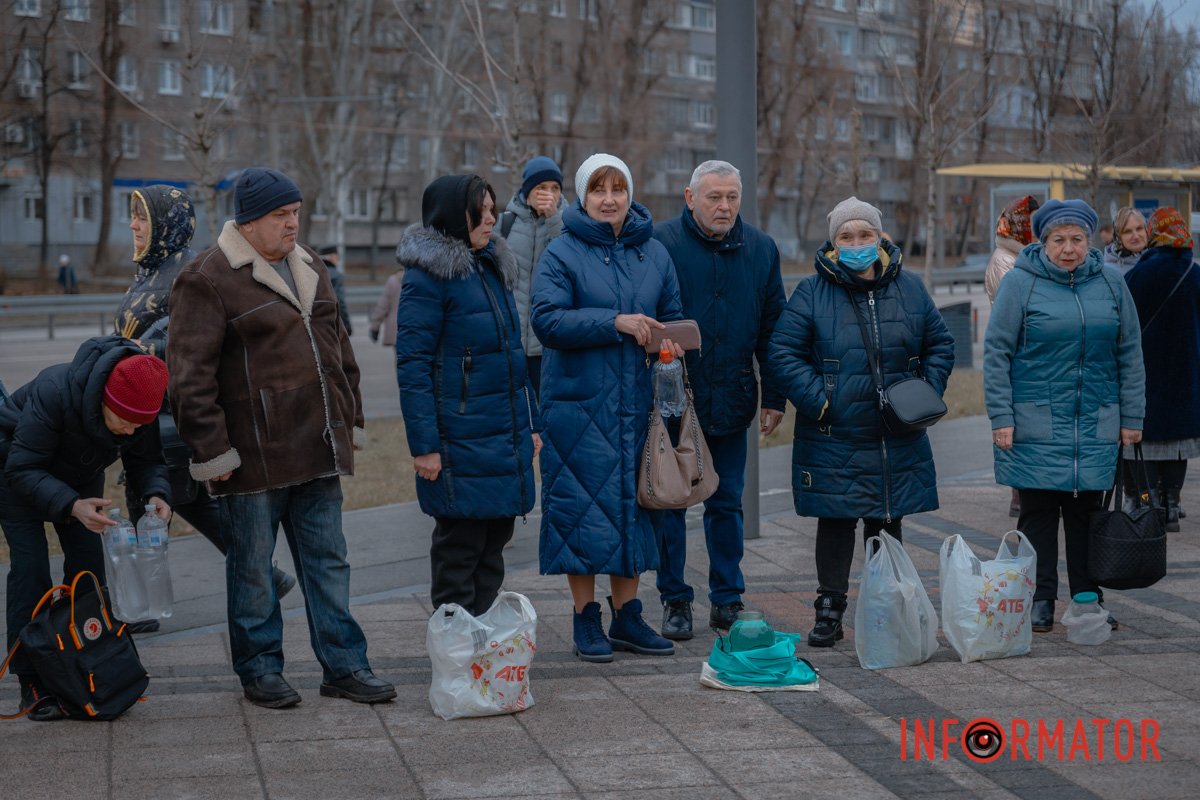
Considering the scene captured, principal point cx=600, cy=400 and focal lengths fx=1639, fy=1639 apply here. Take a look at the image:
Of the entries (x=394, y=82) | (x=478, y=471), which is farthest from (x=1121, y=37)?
(x=394, y=82)

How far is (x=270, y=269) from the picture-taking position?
5621 mm

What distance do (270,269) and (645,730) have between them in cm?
202

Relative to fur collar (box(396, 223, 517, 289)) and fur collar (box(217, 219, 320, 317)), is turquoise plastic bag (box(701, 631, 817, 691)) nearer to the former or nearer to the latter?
fur collar (box(396, 223, 517, 289))

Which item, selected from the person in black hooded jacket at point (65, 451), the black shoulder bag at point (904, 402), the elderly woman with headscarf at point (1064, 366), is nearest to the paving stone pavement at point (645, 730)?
the person in black hooded jacket at point (65, 451)

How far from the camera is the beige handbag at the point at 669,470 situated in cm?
621

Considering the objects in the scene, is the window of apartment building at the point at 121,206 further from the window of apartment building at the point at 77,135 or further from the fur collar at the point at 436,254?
the fur collar at the point at 436,254

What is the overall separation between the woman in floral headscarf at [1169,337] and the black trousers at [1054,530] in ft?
7.16

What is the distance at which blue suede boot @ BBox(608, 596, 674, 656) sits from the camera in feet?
21.4

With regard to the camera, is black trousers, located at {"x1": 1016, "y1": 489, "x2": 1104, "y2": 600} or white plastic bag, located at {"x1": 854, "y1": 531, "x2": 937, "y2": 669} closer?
white plastic bag, located at {"x1": 854, "y1": 531, "x2": 937, "y2": 669}

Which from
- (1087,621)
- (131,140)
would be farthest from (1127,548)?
(131,140)

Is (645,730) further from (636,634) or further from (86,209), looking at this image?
(86,209)

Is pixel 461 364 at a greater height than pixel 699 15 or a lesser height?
lesser

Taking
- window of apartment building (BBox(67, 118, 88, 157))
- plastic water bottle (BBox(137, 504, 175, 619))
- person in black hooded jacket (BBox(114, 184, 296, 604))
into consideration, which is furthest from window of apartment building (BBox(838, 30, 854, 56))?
plastic water bottle (BBox(137, 504, 175, 619))

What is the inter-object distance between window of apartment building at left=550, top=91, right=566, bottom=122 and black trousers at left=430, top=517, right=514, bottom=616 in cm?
5382
